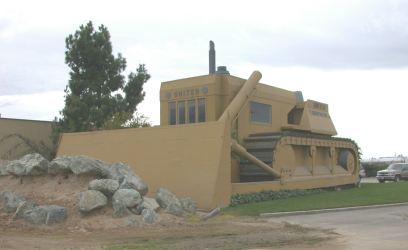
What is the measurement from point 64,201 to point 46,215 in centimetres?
152

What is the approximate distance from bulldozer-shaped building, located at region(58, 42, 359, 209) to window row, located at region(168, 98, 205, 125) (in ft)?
0.15

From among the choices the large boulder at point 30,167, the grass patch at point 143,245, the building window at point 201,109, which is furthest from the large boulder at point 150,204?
the building window at point 201,109

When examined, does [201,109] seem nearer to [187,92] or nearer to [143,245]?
[187,92]

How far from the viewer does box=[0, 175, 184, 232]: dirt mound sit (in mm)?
15422

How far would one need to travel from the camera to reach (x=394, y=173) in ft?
162

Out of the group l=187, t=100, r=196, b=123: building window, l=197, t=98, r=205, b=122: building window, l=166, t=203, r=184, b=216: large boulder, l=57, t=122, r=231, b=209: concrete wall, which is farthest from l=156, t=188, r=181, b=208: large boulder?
l=187, t=100, r=196, b=123: building window

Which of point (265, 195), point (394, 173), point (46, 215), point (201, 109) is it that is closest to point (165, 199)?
point (46, 215)

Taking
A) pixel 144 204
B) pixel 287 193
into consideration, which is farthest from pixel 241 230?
pixel 287 193

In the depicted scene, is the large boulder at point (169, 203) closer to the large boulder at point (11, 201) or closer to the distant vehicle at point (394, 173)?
the large boulder at point (11, 201)

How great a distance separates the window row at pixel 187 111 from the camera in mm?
25219

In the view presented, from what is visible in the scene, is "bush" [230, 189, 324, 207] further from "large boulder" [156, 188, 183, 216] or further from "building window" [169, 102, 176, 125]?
"building window" [169, 102, 176, 125]

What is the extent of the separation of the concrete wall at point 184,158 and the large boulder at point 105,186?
4.13 m

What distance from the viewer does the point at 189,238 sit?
13.7m

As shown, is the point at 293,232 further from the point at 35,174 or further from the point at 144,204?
the point at 35,174
